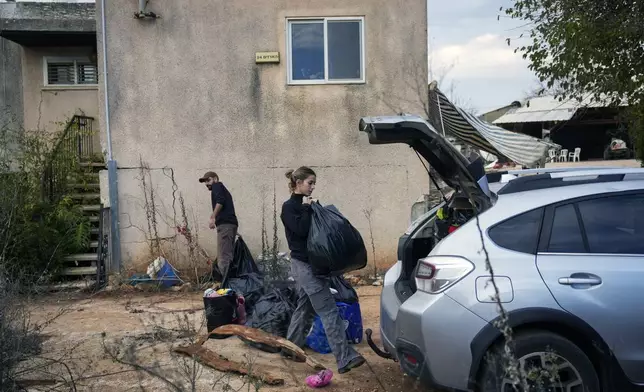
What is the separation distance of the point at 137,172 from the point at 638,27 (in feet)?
26.3

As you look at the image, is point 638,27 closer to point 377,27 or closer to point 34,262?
point 377,27

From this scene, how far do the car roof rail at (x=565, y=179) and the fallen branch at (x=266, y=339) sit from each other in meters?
2.23

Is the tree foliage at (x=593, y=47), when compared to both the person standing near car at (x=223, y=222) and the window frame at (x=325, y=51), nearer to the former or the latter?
the window frame at (x=325, y=51)

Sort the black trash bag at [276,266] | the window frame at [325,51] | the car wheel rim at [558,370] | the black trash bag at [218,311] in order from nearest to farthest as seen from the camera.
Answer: the car wheel rim at [558,370]
the black trash bag at [218,311]
the black trash bag at [276,266]
the window frame at [325,51]

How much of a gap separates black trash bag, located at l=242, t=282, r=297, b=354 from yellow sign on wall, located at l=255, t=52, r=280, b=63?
4516 millimetres

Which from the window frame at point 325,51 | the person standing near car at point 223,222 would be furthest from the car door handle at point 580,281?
the window frame at point 325,51

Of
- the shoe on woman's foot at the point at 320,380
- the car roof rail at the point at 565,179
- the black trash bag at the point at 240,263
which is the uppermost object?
the car roof rail at the point at 565,179

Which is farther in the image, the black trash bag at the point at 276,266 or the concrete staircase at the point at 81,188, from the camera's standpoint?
the concrete staircase at the point at 81,188

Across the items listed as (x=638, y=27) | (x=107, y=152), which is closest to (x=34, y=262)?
(x=107, y=152)

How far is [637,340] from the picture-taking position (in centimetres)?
353

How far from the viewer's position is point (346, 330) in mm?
5746


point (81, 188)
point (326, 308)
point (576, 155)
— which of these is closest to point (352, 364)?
point (326, 308)

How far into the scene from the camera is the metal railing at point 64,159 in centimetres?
1016

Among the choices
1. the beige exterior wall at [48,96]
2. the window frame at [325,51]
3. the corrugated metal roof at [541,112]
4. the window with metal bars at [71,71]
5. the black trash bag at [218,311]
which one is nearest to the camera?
the black trash bag at [218,311]
